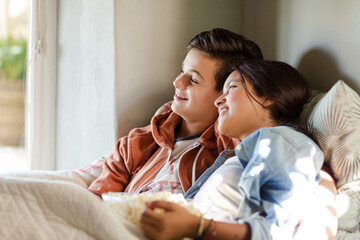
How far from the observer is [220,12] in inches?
90.5

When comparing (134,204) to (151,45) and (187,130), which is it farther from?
(151,45)

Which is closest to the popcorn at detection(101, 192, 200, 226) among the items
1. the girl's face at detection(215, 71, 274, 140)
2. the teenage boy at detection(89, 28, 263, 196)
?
the girl's face at detection(215, 71, 274, 140)

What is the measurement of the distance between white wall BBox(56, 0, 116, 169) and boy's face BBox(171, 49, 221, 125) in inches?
15.5

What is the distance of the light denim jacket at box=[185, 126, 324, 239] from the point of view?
4.00 ft

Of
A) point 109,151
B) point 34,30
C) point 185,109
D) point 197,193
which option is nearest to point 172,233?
point 197,193

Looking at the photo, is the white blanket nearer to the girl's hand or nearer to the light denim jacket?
the girl's hand

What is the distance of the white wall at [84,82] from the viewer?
2.15 metres

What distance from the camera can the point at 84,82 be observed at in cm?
231

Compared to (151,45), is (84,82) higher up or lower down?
lower down

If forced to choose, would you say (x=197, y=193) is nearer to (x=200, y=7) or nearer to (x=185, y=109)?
(x=185, y=109)

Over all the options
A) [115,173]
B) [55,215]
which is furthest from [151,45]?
[55,215]

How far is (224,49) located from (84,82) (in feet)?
2.55

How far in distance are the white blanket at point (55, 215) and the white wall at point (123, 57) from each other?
0.96m

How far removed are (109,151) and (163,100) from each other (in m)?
0.33
